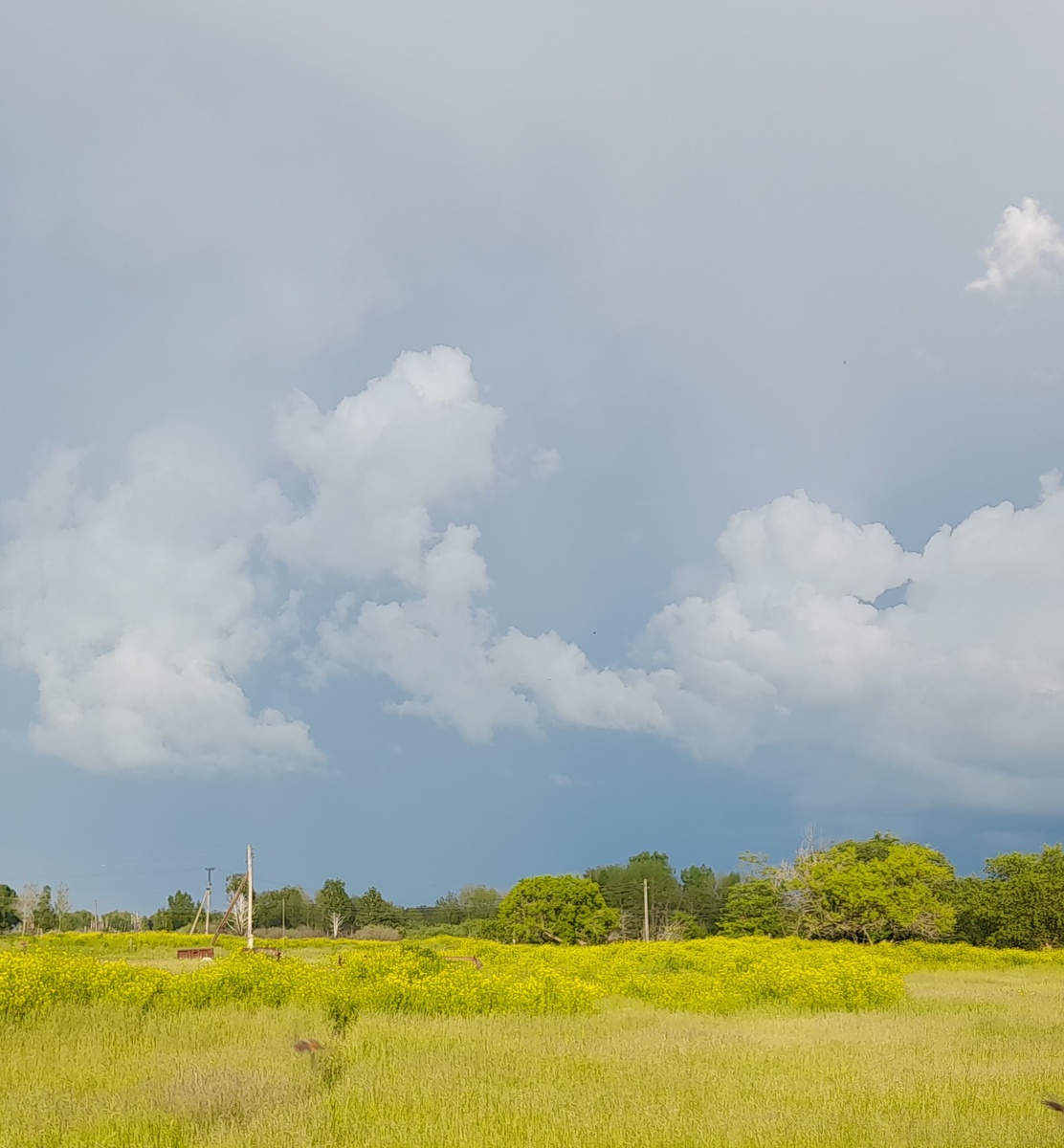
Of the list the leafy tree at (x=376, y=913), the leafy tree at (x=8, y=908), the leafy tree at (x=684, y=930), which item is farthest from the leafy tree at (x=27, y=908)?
the leafy tree at (x=684, y=930)

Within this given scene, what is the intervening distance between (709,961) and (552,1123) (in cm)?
2142

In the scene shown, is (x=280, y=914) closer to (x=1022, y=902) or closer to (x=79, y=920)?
(x=79, y=920)

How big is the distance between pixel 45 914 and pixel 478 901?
44.9m

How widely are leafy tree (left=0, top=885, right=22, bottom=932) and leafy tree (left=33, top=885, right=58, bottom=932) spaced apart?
1.96 m

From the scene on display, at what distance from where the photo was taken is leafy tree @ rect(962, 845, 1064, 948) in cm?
4603

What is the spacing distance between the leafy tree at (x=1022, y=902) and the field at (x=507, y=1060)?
88.9 ft

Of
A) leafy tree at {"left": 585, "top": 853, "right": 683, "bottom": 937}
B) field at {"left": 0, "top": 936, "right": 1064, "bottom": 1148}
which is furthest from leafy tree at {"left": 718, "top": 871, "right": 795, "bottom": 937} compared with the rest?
field at {"left": 0, "top": 936, "right": 1064, "bottom": 1148}

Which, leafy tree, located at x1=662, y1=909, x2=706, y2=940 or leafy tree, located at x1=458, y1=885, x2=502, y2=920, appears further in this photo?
leafy tree, located at x1=458, y1=885, x2=502, y2=920

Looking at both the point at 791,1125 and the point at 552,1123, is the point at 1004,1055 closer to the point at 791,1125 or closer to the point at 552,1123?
the point at 791,1125

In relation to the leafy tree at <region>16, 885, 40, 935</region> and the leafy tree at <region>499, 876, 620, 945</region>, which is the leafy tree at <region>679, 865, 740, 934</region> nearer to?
the leafy tree at <region>499, 876, 620, 945</region>

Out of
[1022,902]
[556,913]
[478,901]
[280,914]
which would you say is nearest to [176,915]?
[280,914]

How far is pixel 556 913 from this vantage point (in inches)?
2233

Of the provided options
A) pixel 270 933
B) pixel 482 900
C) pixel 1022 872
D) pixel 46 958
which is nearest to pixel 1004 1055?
pixel 46 958

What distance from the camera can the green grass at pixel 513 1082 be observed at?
8.67 meters
